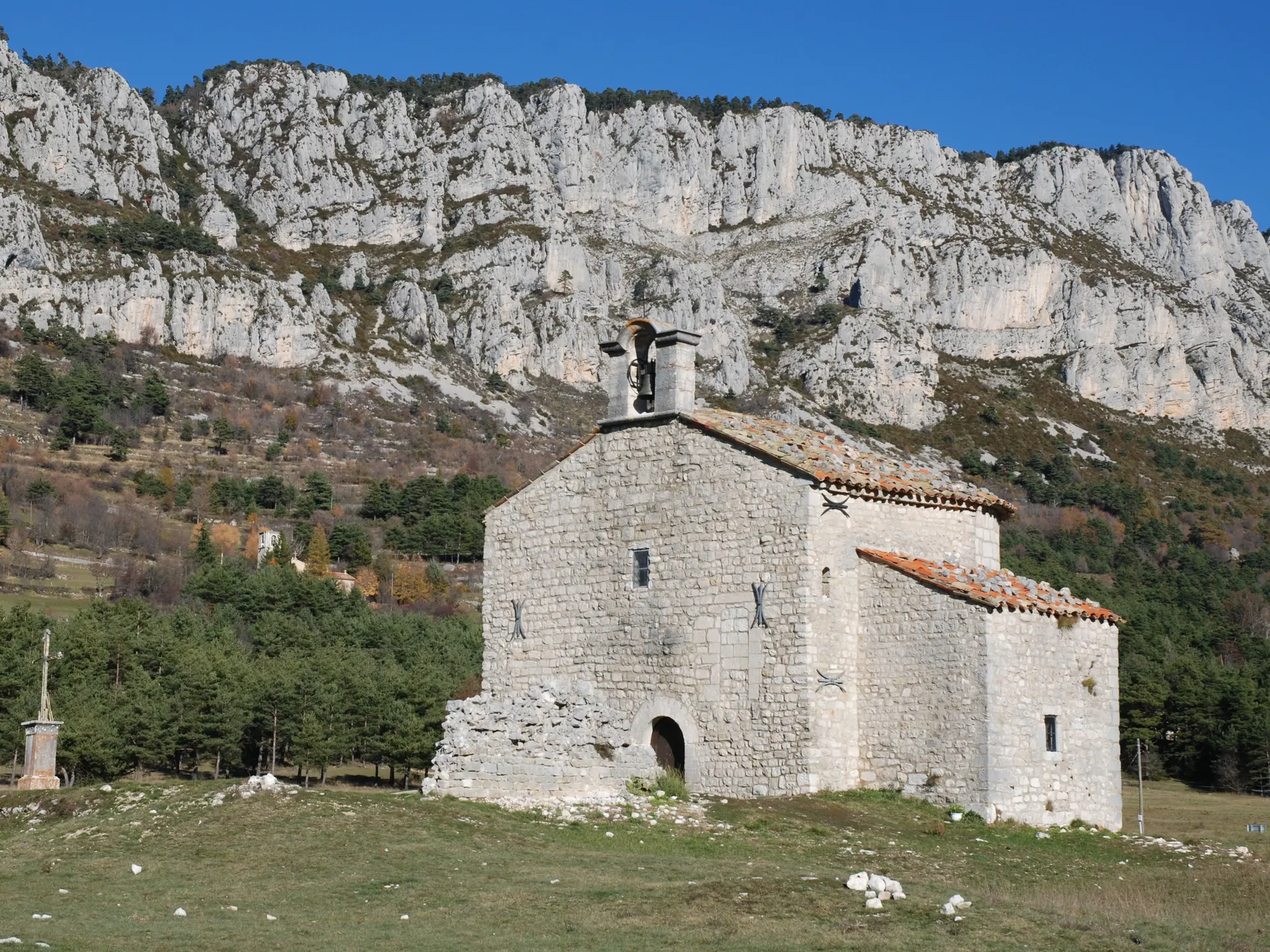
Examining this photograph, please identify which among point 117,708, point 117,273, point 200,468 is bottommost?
point 117,708

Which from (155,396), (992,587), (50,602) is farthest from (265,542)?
(992,587)

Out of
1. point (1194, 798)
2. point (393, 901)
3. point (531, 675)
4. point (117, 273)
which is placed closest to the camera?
point (393, 901)

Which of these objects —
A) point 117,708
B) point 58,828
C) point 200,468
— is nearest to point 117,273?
point 200,468

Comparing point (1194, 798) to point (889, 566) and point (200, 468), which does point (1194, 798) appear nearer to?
point (889, 566)

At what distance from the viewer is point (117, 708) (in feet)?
145

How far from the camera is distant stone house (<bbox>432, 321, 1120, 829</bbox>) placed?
2530 cm

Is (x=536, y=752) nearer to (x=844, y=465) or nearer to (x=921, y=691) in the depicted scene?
(x=921, y=691)

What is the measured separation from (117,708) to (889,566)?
27.7m

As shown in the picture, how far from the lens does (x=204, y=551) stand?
9619cm

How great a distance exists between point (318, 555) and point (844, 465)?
278ft

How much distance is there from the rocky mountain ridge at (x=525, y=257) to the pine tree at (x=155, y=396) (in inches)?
552

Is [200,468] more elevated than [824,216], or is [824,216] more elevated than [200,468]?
[824,216]

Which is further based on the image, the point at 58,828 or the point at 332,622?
the point at 332,622

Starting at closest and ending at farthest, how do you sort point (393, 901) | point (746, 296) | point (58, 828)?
1. point (393, 901)
2. point (58, 828)
3. point (746, 296)
